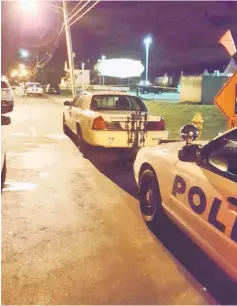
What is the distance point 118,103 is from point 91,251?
587 centimetres

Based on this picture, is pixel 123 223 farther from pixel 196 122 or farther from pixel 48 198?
pixel 196 122

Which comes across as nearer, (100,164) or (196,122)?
(100,164)

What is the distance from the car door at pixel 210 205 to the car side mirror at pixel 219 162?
0.5 inches

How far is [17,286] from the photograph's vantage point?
352cm

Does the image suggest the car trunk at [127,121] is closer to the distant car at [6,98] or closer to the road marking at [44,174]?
the road marking at [44,174]

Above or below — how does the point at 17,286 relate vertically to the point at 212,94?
below

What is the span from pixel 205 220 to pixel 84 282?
1293 mm

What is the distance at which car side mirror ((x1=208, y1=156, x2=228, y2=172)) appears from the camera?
11.2 feet

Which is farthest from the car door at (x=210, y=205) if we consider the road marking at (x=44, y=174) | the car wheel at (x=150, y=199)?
the road marking at (x=44, y=174)

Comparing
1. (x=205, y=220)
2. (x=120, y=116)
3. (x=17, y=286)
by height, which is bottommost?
(x=17, y=286)

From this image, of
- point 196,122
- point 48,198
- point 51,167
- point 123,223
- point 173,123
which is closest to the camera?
point 123,223

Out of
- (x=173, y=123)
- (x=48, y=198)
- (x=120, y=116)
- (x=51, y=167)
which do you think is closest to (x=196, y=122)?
(x=120, y=116)

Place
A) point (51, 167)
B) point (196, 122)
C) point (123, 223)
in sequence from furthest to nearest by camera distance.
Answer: point (196, 122) → point (51, 167) → point (123, 223)

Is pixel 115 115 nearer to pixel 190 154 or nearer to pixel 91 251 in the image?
pixel 91 251
